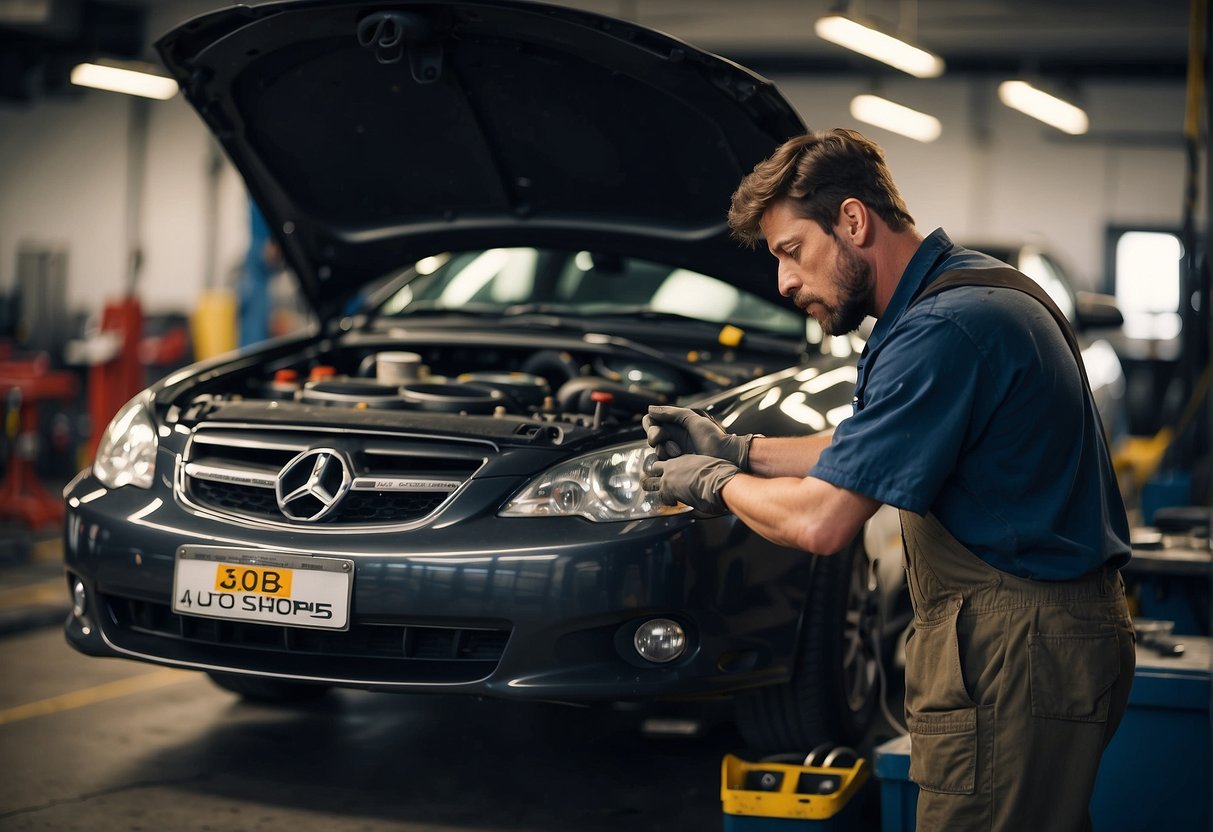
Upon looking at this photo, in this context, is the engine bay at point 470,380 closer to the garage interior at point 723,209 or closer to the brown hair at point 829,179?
the garage interior at point 723,209

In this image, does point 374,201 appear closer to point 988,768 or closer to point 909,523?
point 909,523

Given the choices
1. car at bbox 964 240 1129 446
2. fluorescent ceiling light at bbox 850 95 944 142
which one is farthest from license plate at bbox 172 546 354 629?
fluorescent ceiling light at bbox 850 95 944 142

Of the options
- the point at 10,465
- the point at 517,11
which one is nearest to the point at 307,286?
the point at 517,11

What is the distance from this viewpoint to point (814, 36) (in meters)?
13.6

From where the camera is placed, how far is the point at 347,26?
3.13 meters

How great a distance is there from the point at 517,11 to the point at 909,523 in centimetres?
152

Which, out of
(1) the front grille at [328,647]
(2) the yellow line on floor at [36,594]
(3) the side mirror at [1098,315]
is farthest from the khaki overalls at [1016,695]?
(2) the yellow line on floor at [36,594]

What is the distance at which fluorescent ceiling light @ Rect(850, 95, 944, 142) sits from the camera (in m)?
11.3

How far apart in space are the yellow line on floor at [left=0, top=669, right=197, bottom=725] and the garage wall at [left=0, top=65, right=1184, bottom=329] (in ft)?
36.9

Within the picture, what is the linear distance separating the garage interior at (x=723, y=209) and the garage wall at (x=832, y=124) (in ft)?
0.10

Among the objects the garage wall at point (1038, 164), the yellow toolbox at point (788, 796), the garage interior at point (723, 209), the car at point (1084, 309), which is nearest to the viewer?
the yellow toolbox at point (788, 796)

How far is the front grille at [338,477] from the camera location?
2.94m

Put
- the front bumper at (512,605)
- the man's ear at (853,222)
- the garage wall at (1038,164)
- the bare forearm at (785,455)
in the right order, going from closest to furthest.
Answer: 1. the man's ear at (853,222)
2. the bare forearm at (785,455)
3. the front bumper at (512,605)
4. the garage wall at (1038,164)

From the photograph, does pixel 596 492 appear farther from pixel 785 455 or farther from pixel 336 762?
pixel 336 762
